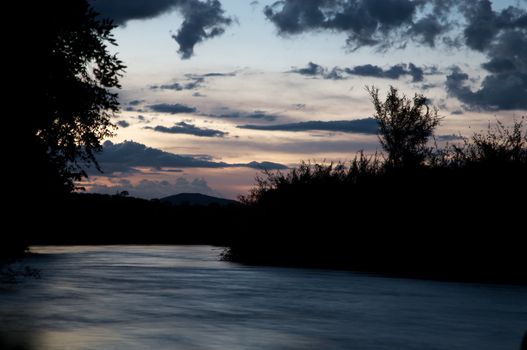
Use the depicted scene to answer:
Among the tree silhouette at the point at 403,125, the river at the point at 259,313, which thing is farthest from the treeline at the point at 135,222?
the river at the point at 259,313

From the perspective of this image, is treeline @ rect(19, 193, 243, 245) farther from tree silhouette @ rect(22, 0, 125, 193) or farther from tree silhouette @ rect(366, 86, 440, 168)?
tree silhouette @ rect(22, 0, 125, 193)

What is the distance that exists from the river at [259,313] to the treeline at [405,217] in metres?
2.01

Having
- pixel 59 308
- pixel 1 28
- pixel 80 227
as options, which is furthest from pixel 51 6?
pixel 80 227

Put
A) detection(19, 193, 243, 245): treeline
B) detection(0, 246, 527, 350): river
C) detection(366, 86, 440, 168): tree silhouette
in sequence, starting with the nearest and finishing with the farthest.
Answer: detection(0, 246, 527, 350): river < detection(366, 86, 440, 168): tree silhouette < detection(19, 193, 243, 245): treeline

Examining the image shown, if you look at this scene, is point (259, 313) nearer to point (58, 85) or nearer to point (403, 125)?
point (58, 85)

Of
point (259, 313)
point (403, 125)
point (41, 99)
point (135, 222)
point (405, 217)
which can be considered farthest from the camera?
point (135, 222)

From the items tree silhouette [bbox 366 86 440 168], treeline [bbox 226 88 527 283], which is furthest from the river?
tree silhouette [bbox 366 86 440 168]

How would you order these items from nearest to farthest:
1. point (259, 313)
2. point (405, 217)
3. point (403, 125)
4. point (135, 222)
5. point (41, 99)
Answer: point (259, 313), point (41, 99), point (405, 217), point (403, 125), point (135, 222)

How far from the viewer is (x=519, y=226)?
23.3 meters

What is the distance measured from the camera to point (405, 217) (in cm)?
2611

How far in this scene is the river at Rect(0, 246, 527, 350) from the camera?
463 inches

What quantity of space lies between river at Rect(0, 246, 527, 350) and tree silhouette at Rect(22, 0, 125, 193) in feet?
10.4

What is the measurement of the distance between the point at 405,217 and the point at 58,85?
1189cm

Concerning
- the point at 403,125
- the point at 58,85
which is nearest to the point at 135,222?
the point at 403,125
